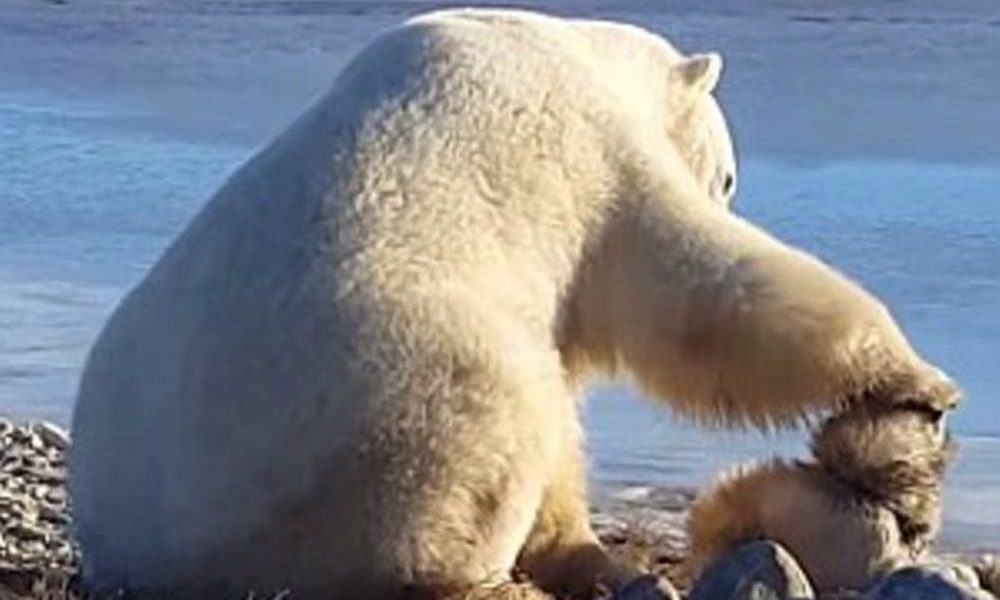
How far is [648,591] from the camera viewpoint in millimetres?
4914

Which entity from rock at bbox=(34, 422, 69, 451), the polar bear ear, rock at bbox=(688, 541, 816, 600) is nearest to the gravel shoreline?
rock at bbox=(34, 422, 69, 451)

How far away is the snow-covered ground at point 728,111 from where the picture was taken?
8477 mm

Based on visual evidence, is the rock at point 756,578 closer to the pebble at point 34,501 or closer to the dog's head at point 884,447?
the dog's head at point 884,447

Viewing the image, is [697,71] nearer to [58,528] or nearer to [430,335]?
[430,335]

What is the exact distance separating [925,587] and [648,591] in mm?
489

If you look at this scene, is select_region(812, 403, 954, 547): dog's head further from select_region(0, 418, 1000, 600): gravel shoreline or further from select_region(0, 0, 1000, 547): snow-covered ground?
select_region(0, 0, 1000, 547): snow-covered ground

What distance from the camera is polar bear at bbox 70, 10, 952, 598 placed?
202 inches

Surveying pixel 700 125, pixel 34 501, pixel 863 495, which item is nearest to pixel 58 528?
pixel 34 501

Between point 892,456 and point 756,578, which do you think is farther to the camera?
point 892,456

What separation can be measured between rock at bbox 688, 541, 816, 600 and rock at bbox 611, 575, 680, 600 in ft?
0.22

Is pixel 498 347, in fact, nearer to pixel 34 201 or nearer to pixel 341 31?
pixel 34 201

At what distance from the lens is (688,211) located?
5.50m

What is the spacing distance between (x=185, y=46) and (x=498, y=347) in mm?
13796

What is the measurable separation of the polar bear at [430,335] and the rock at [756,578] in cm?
45
